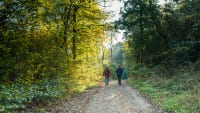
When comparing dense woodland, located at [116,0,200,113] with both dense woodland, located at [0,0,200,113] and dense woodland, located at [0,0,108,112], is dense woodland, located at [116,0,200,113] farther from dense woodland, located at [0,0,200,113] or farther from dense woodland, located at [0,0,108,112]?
dense woodland, located at [0,0,108,112]

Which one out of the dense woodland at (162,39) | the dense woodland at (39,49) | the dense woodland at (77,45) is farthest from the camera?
the dense woodland at (162,39)

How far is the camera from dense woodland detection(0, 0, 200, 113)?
9.85m

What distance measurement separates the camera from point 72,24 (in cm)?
1708

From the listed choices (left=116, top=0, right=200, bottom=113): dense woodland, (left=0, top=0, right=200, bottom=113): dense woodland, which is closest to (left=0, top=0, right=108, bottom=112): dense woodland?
(left=0, top=0, right=200, bottom=113): dense woodland

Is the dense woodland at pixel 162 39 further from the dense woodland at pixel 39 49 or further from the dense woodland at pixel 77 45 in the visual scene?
the dense woodland at pixel 39 49

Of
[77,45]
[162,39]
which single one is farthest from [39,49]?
[162,39]

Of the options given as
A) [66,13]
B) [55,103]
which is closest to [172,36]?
[66,13]

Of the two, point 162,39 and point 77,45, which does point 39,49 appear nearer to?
Answer: point 77,45

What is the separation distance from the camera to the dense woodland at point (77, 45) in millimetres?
9852

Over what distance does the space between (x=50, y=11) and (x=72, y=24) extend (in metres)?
3.27

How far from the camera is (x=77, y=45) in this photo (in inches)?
754

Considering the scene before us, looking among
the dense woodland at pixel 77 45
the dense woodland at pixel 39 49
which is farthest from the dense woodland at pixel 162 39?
the dense woodland at pixel 39 49

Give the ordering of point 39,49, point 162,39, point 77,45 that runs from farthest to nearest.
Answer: point 162,39 → point 77,45 → point 39,49

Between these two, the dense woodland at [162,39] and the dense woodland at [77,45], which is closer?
the dense woodland at [77,45]
